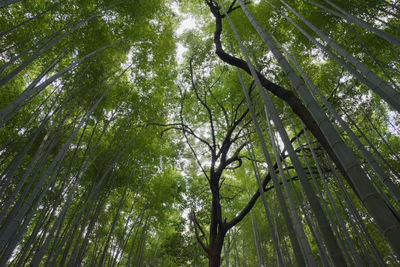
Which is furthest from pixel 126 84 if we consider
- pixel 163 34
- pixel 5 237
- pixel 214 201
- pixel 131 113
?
pixel 5 237

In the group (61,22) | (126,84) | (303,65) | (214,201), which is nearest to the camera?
(214,201)

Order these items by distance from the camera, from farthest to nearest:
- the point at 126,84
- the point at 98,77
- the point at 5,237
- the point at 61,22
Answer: the point at 126,84, the point at 98,77, the point at 61,22, the point at 5,237

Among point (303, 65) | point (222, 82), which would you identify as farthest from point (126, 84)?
point (303, 65)

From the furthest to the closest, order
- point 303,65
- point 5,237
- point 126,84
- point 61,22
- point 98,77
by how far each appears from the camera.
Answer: point 126,84, point 303,65, point 98,77, point 61,22, point 5,237

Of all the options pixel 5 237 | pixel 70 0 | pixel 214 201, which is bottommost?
pixel 5 237

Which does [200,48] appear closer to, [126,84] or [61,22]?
[126,84]

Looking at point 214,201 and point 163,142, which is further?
point 163,142

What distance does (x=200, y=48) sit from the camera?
15.0ft

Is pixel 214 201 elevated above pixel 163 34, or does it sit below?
below

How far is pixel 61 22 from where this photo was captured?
3855 mm

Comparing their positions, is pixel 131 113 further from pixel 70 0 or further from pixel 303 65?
pixel 303 65

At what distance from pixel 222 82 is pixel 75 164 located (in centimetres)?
433

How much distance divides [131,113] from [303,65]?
4.16 m

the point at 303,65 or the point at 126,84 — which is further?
the point at 126,84
